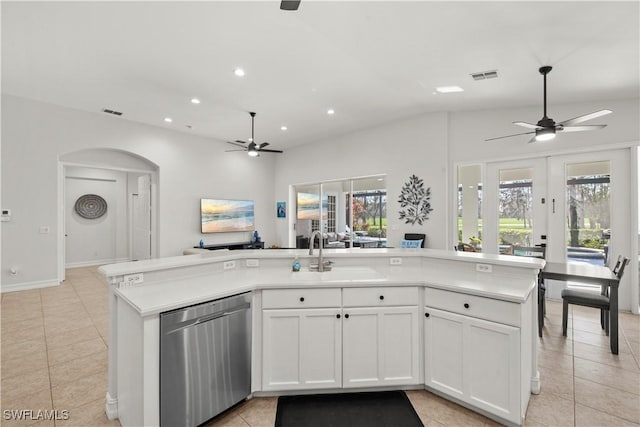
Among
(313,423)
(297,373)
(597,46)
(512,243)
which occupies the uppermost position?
(597,46)

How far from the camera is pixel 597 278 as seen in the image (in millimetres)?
2812

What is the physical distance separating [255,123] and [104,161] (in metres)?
3.29

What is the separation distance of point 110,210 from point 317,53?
780cm

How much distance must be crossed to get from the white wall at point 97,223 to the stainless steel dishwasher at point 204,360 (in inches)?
311

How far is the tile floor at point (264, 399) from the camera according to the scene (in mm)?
1952

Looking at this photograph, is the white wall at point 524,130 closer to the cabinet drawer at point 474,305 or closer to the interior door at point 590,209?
the interior door at point 590,209

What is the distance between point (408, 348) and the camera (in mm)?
2148

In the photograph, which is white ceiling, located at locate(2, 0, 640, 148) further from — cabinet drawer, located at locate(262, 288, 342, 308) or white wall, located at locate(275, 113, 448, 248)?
cabinet drawer, located at locate(262, 288, 342, 308)

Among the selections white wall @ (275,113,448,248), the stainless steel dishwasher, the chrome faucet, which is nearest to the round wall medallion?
white wall @ (275,113,448,248)

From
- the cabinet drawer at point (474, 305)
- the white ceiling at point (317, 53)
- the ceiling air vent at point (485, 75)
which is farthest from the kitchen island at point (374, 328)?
the ceiling air vent at point (485, 75)

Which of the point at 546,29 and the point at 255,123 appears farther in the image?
the point at 255,123

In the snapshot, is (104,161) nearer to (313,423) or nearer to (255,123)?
(255,123)

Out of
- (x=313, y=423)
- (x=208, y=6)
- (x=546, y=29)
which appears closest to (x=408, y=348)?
(x=313, y=423)

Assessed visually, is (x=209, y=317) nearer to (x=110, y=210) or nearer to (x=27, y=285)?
(x=27, y=285)
